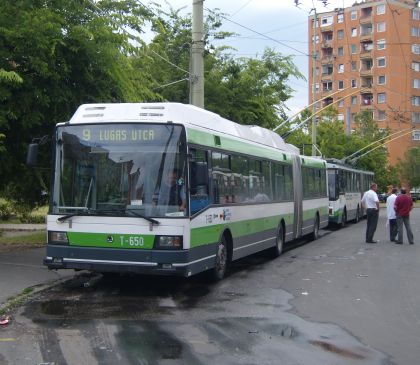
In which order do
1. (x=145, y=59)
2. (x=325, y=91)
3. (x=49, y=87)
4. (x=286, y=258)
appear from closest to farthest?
(x=49, y=87) < (x=286, y=258) < (x=145, y=59) < (x=325, y=91)

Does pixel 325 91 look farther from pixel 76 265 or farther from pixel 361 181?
pixel 76 265

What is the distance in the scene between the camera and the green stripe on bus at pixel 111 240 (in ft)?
30.0

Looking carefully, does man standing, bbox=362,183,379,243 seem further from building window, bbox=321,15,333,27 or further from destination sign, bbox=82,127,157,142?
building window, bbox=321,15,333,27

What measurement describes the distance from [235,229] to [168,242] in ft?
9.15

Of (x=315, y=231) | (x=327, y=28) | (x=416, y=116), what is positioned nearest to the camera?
(x=315, y=231)

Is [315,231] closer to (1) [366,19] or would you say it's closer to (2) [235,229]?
(2) [235,229]

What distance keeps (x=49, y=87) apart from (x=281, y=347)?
8.04m

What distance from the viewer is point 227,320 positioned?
7828 millimetres

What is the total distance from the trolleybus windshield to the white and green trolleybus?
18169mm

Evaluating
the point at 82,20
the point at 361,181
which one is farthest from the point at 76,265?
the point at 361,181

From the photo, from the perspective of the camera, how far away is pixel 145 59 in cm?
1664

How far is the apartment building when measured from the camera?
8950 cm

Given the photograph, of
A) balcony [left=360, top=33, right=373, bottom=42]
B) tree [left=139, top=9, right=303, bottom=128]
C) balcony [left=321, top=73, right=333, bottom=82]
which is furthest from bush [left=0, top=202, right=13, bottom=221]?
balcony [left=360, top=33, right=373, bottom=42]

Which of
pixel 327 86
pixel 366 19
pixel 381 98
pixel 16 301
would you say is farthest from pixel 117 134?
pixel 366 19
